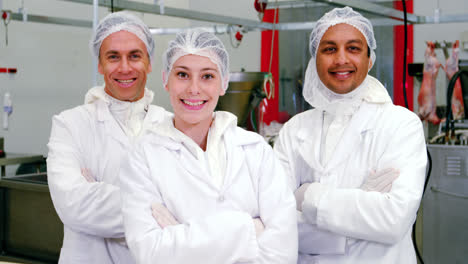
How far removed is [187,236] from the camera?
116cm

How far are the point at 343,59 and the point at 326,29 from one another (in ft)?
0.45

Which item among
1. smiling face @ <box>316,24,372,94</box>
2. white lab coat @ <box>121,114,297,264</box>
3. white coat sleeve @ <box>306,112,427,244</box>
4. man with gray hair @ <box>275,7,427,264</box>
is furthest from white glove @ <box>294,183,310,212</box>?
smiling face @ <box>316,24,372,94</box>

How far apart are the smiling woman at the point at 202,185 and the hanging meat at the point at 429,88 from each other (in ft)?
9.94

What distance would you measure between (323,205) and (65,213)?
78 centimetres

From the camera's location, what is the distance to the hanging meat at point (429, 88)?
13.1ft

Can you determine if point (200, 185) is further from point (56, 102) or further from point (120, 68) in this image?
point (56, 102)

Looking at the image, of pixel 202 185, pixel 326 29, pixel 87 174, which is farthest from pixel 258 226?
pixel 326 29

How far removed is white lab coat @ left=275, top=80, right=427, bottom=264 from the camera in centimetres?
139

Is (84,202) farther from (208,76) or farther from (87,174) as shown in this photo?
(208,76)

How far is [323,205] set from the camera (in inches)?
56.6

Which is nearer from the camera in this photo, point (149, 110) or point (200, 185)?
point (200, 185)

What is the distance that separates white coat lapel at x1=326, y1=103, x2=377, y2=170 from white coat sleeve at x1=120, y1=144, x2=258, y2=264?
1.53 ft

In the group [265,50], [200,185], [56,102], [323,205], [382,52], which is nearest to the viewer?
[200,185]

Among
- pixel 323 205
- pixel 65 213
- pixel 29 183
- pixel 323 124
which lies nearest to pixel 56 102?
pixel 29 183
